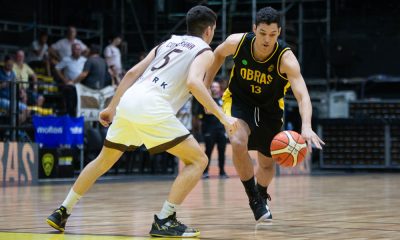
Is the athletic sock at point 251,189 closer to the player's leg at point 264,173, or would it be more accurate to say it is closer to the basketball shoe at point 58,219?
the player's leg at point 264,173

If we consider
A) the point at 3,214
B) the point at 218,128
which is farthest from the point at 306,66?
the point at 3,214

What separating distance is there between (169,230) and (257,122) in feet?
6.58

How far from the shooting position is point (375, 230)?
7.98m

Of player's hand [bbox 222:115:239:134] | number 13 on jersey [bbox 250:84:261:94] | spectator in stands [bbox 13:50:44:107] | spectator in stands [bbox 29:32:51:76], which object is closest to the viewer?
player's hand [bbox 222:115:239:134]

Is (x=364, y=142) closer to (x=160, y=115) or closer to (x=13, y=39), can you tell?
(x=13, y=39)

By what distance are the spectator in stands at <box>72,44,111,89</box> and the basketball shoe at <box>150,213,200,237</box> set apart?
1139 cm

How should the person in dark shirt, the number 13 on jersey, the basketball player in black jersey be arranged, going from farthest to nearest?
the person in dark shirt < the number 13 on jersey < the basketball player in black jersey

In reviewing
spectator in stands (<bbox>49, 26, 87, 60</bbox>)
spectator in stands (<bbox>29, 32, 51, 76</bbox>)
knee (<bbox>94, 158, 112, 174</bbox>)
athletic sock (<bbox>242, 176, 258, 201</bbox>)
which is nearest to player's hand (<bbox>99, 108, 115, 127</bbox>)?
knee (<bbox>94, 158, 112, 174</bbox>)

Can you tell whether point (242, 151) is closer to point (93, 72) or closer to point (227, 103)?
point (227, 103)

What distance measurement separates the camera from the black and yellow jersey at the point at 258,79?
343 inches

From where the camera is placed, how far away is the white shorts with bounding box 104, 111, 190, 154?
756 centimetres

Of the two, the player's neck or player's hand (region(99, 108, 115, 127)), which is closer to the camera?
player's hand (region(99, 108, 115, 127))

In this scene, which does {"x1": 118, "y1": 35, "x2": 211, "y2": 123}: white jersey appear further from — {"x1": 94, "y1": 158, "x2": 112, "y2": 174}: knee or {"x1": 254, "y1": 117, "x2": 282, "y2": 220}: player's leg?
{"x1": 254, "y1": 117, "x2": 282, "y2": 220}: player's leg

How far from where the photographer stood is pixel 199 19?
303 inches
